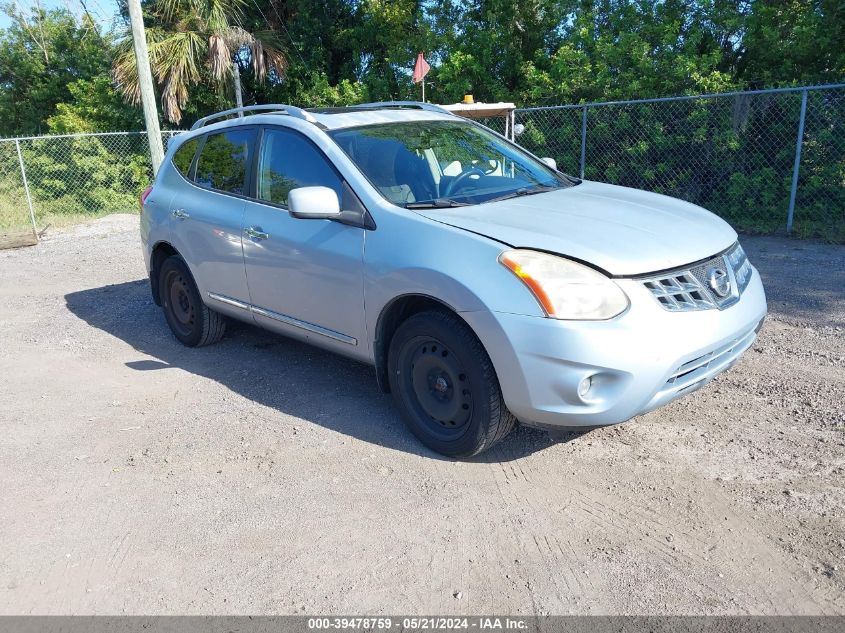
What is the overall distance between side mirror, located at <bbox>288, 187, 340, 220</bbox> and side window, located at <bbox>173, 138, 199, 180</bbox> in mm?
2094

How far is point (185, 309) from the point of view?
5.88 metres

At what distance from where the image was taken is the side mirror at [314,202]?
3.90 m

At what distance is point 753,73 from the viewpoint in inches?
447

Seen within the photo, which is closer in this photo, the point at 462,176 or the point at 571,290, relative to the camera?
the point at 571,290

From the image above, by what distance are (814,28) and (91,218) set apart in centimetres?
1390

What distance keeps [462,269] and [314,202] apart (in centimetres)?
101

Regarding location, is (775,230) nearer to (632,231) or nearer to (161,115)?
(632,231)

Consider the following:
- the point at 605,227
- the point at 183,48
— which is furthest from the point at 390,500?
the point at 183,48

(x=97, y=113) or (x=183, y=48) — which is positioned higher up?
(x=183, y=48)

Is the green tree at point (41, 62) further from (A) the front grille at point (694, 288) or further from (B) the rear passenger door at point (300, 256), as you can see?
(A) the front grille at point (694, 288)

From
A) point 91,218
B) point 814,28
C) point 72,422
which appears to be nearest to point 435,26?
point 814,28

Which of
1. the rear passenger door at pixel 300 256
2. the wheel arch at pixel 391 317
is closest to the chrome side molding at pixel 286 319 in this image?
the rear passenger door at pixel 300 256

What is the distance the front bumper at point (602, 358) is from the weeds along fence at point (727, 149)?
6564mm

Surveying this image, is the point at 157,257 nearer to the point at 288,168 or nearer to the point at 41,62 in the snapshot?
the point at 288,168
